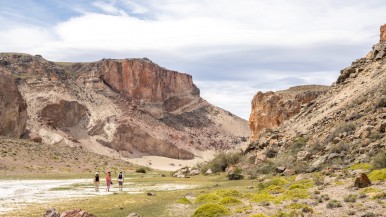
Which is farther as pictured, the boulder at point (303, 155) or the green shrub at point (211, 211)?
the boulder at point (303, 155)

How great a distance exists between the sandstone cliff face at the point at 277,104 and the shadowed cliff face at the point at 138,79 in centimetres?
9154

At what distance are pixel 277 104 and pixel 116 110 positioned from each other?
3309 inches

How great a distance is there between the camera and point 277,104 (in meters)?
77.3

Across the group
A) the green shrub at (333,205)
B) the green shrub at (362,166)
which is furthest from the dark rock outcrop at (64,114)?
the green shrub at (333,205)

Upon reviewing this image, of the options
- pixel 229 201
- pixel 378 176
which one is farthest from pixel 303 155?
pixel 229 201

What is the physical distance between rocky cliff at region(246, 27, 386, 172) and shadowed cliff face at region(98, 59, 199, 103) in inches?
4605

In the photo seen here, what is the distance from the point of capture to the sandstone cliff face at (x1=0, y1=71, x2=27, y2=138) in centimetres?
10000

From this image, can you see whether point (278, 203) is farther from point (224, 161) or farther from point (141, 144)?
point (141, 144)

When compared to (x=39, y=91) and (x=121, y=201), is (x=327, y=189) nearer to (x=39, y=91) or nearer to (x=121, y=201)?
Result: (x=121, y=201)

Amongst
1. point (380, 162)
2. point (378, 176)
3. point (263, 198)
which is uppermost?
point (380, 162)

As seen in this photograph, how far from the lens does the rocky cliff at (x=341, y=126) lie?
33531 millimetres

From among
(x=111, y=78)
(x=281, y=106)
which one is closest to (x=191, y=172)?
(x=281, y=106)

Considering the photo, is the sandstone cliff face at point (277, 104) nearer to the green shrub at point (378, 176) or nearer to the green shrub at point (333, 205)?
the green shrub at point (378, 176)

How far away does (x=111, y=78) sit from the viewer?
164m
